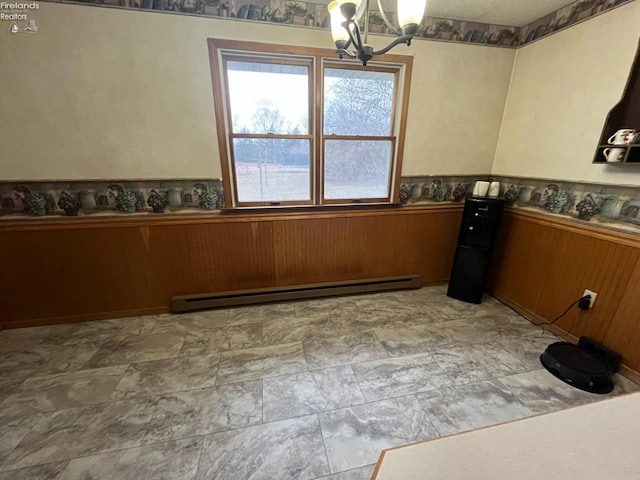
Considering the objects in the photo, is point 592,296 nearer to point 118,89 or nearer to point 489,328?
point 489,328

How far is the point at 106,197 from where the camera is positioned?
2137 mm

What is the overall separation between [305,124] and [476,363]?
238 cm

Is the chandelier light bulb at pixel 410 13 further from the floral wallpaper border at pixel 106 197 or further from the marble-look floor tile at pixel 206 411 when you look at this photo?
the marble-look floor tile at pixel 206 411

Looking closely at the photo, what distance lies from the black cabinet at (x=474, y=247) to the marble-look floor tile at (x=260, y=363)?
70.3 inches

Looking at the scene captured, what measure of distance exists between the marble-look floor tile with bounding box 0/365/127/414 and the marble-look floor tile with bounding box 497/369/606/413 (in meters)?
2.59

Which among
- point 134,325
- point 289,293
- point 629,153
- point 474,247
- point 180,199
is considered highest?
point 629,153

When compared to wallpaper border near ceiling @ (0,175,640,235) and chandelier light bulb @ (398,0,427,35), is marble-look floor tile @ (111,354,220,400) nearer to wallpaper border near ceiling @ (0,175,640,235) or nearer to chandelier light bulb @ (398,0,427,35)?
wallpaper border near ceiling @ (0,175,640,235)

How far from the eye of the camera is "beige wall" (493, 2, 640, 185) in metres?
1.72

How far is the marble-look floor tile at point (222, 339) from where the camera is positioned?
6.54 ft

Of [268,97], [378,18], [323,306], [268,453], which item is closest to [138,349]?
[268,453]

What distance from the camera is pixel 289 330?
7.26 ft

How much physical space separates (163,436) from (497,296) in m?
3.10

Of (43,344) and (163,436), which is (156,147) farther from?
(163,436)

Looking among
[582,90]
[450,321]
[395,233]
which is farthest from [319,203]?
[582,90]
